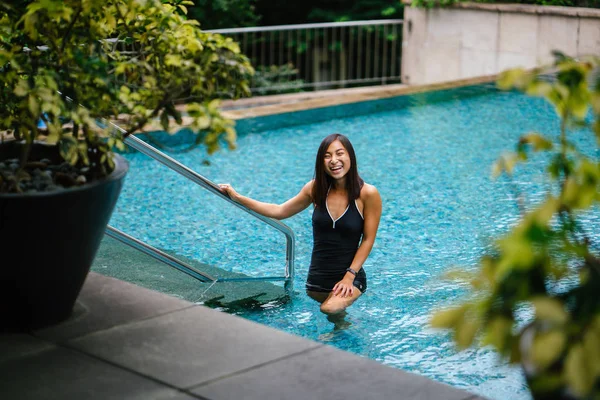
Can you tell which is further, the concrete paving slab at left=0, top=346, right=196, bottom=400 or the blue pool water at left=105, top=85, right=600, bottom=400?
the blue pool water at left=105, top=85, right=600, bottom=400

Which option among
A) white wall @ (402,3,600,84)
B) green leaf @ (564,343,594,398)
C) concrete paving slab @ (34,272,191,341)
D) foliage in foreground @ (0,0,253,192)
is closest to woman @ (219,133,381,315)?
concrete paving slab @ (34,272,191,341)

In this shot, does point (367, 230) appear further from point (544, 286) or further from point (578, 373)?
point (578, 373)

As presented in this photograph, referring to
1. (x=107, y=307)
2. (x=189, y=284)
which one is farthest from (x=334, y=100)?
(x=107, y=307)

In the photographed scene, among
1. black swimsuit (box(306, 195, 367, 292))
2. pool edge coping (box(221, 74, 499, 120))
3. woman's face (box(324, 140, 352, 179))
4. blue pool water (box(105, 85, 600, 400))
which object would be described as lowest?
blue pool water (box(105, 85, 600, 400))

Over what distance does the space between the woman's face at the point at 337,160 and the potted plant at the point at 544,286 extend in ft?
11.3

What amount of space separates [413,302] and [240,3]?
12.0 metres

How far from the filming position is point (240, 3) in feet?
56.9

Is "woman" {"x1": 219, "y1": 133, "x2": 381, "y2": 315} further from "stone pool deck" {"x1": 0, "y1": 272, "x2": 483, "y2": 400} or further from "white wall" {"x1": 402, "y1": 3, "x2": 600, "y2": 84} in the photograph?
"white wall" {"x1": 402, "y1": 3, "x2": 600, "y2": 84}

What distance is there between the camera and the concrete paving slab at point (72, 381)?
3.09 m

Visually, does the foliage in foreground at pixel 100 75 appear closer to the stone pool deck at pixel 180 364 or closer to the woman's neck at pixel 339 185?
the stone pool deck at pixel 180 364

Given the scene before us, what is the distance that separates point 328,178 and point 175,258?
1130mm

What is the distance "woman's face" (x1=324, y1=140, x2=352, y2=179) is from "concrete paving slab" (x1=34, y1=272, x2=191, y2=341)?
1890 mm

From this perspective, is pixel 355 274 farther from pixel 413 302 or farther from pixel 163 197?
pixel 163 197

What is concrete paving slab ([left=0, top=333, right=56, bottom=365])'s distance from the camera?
342 cm
